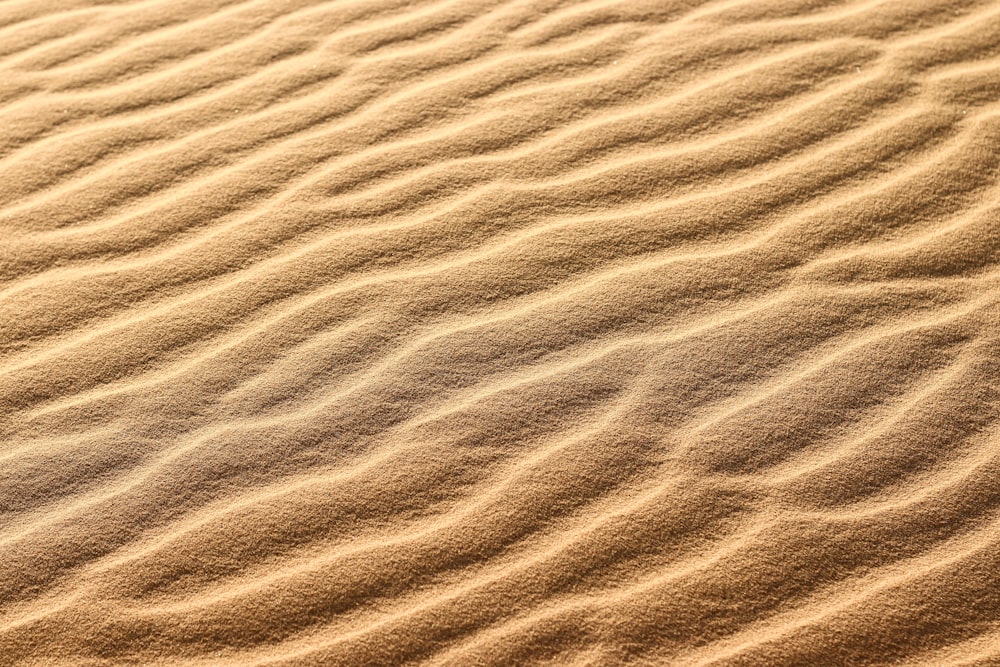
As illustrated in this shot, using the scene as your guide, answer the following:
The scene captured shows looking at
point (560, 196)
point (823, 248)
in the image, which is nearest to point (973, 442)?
point (823, 248)

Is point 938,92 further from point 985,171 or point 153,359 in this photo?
point 153,359

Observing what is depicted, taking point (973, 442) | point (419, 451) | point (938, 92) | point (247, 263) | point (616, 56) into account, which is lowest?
point (973, 442)

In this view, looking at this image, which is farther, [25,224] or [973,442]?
[25,224]

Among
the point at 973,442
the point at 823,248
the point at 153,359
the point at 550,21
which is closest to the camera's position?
the point at 973,442

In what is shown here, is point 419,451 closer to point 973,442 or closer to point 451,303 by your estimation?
point 451,303

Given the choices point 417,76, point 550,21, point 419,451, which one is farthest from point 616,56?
point 419,451

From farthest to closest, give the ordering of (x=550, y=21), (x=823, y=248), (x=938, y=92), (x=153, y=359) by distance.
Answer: (x=550, y=21)
(x=938, y=92)
(x=823, y=248)
(x=153, y=359)

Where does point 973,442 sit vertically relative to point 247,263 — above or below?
below
